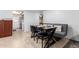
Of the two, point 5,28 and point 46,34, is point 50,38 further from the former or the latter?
point 5,28

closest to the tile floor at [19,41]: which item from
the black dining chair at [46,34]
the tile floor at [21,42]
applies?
the tile floor at [21,42]

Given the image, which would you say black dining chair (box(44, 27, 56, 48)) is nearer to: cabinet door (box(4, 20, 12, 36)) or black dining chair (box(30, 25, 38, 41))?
black dining chair (box(30, 25, 38, 41))

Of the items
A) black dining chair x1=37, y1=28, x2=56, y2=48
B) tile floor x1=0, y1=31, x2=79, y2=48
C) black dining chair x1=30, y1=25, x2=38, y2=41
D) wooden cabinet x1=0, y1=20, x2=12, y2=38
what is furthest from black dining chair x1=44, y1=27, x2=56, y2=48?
wooden cabinet x1=0, y1=20, x2=12, y2=38

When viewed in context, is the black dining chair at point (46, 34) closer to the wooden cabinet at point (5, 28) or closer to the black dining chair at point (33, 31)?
the black dining chair at point (33, 31)

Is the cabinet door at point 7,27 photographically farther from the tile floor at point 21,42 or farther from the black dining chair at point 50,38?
the black dining chair at point 50,38

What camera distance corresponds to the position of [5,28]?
6.84 ft

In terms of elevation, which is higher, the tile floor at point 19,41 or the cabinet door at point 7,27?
the cabinet door at point 7,27

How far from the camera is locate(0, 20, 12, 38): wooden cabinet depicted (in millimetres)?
2045

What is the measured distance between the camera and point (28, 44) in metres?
2.07

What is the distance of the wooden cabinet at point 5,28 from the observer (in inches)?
80.5
